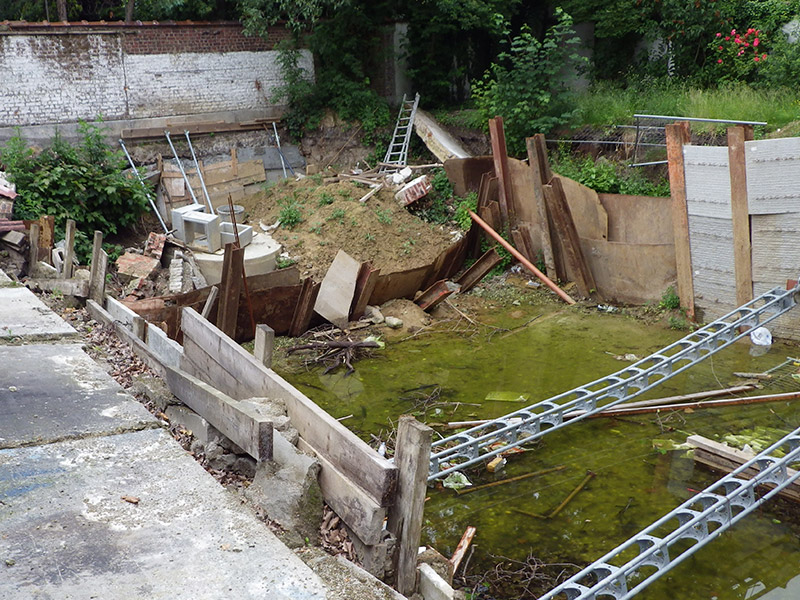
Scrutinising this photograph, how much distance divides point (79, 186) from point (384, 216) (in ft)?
18.0

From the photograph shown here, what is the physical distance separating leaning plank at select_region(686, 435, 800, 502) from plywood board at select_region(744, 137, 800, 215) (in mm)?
3938

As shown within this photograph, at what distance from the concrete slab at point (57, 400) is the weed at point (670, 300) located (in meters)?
8.15

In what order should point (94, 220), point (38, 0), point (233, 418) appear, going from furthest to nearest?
point (38, 0)
point (94, 220)
point (233, 418)

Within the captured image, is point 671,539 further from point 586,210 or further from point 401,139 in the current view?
point 401,139

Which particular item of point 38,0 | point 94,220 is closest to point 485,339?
point 94,220

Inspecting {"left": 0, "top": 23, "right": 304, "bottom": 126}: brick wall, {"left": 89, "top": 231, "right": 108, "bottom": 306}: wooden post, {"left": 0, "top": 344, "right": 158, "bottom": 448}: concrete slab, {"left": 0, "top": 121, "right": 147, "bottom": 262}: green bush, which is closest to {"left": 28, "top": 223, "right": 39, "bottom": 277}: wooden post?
{"left": 89, "top": 231, "right": 108, "bottom": 306}: wooden post

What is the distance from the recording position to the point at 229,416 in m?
4.89

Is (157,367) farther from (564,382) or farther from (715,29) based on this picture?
(715,29)

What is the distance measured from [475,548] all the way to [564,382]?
3.61 metres

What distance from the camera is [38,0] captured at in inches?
807

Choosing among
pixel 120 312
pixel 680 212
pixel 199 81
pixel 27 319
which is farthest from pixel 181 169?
pixel 680 212

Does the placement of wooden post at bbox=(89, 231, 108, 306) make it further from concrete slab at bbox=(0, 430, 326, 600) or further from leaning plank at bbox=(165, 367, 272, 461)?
concrete slab at bbox=(0, 430, 326, 600)

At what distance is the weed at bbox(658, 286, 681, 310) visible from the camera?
35.9 ft

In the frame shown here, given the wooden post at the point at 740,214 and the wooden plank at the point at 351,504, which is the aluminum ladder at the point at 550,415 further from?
the wooden plank at the point at 351,504
